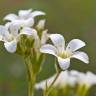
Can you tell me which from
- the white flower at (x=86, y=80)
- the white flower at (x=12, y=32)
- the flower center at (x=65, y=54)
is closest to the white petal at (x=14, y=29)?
the white flower at (x=12, y=32)

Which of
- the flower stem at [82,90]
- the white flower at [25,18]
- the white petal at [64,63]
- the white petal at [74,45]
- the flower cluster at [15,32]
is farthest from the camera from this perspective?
the flower stem at [82,90]

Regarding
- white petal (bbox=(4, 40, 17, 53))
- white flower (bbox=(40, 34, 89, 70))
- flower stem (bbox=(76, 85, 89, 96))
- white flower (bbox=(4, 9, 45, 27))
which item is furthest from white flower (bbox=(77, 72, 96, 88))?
white petal (bbox=(4, 40, 17, 53))

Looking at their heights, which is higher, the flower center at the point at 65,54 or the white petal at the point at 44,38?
the white petal at the point at 44,38

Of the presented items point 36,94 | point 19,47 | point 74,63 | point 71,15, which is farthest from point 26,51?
point 71,15

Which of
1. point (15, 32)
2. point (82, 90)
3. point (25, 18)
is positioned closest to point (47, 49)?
point (15, 32)

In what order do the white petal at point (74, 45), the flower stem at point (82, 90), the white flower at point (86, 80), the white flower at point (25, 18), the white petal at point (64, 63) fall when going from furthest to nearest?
the white flower at point (86, 80)
the flower stem at point (82, 90)
the white flower at point (25, 18)
the white petal at point (74, 45)
the white petal at point (64, 63)

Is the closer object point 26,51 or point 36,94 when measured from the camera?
point 26,51

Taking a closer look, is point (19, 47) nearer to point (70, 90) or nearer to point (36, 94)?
point (70, 90)

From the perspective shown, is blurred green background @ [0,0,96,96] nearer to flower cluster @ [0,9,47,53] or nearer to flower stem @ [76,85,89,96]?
flower stem @ [76,85,89,96]

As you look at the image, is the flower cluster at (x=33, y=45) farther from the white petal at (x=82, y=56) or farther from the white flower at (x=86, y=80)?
the white flower at (x=86, y=80)
